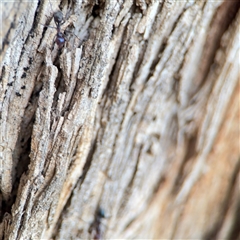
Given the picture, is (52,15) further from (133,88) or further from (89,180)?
(89,180)

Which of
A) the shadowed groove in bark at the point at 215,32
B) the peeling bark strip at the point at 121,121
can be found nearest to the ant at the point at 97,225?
the peeling bark strip at the point at 121,121

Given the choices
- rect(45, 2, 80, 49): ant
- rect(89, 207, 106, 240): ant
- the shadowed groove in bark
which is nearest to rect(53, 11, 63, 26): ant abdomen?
rect(45, 2, 80, 49): ant

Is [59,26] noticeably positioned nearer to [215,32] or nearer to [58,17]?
[58,17]

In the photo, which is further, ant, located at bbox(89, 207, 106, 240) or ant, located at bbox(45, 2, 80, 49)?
ant, located at bbox(89, 207, 106, 240)

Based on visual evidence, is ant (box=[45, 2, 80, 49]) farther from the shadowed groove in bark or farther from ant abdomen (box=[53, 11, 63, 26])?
the shadowed groove in bark

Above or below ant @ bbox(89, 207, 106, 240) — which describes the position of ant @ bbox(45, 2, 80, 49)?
above

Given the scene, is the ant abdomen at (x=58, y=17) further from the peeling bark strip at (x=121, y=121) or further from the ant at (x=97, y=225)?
the ant at (x=97, y=225)

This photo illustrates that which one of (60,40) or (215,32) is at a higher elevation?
(215,32)

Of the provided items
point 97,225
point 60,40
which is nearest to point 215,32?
point 60,40
